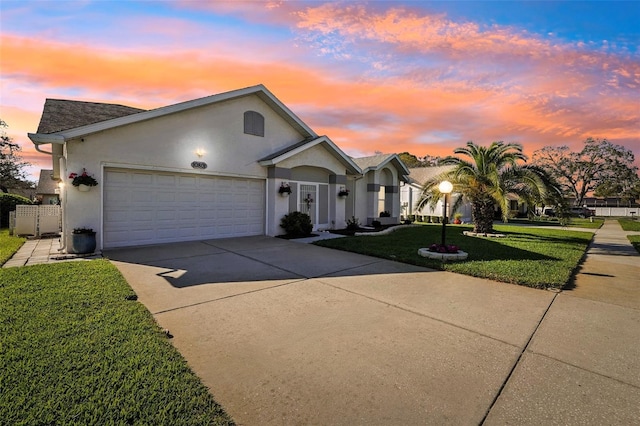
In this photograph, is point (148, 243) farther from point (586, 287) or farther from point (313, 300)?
point (586, 287)

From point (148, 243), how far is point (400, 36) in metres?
10.8

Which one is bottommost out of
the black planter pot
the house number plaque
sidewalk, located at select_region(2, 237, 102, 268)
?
sidewalk, located at select_region(2, 237, 102, 268)

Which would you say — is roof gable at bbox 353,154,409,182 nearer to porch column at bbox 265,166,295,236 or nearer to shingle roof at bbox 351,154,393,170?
shingle roof at bbox 351,154,393,170

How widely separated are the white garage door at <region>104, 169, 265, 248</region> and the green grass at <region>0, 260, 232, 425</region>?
504 centimetres

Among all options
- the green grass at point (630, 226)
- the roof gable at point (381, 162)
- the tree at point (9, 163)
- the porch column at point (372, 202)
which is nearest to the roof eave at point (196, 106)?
the roof gable at point (381, 162)

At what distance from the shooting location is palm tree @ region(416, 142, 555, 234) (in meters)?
13.0

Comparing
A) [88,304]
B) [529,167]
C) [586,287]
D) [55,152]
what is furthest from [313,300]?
[529,167]

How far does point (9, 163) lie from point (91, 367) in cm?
4394

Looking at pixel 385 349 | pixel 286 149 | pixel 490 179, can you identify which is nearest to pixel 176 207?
pixel 286 149

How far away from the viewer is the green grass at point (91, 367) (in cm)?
228

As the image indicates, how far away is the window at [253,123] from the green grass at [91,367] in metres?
9.08

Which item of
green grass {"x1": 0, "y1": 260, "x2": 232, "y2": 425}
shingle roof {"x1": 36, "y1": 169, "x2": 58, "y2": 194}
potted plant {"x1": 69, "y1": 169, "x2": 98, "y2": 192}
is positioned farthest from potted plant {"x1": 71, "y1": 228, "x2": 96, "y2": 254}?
shingle roof {"x1": 36, "y1": 169, "x2": 58, "y2": 194}

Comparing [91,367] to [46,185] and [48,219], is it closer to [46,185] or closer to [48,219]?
[48,219]

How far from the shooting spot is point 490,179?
13438mm
